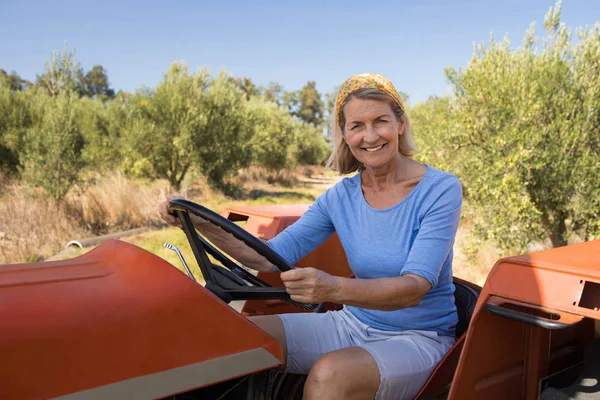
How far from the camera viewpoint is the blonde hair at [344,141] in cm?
182

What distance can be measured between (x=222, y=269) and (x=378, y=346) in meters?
0.57

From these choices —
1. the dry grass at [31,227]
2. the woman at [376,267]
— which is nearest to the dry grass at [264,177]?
the dry grass at [31,227]

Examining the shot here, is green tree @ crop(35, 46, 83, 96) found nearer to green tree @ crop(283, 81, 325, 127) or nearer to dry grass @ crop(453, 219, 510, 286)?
dry grass @ crop(453, 219, 510, 286)

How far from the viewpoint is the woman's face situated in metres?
1.83

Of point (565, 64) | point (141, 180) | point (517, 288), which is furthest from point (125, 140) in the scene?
point (517, 288)

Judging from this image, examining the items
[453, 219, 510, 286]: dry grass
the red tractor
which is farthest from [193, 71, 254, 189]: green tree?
the red tractor

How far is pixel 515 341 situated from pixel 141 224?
8.49 m

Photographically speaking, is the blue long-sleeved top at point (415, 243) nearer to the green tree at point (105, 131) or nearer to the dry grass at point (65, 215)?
the dry grass at point (65, 215)

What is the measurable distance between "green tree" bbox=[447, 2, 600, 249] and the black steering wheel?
16.9 feet

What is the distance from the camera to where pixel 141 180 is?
13.8 meters

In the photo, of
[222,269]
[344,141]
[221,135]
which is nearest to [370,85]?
[344,141]

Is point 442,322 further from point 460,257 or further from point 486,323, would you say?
point 460,257

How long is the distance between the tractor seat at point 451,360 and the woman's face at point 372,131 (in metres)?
0.62

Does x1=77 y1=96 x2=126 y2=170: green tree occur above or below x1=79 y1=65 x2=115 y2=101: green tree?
below
